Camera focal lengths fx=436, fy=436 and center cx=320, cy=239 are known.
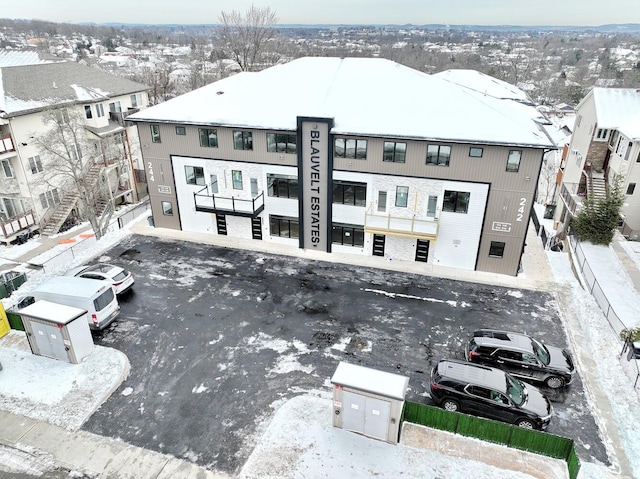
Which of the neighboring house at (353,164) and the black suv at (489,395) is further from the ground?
the neighboring house at (353,164)

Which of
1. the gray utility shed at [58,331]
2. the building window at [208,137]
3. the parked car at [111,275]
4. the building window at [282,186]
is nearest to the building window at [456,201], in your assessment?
the building window at [282,186]

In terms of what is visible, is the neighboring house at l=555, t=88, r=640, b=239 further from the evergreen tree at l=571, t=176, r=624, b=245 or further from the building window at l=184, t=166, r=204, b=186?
the building window at l=184, t=166, r=204, b=186

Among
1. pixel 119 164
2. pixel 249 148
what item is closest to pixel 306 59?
pixel 249 148

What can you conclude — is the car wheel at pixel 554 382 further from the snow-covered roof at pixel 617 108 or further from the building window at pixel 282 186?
the snow-covered roof at pixel 617 108

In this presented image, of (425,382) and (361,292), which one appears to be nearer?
(425,382)

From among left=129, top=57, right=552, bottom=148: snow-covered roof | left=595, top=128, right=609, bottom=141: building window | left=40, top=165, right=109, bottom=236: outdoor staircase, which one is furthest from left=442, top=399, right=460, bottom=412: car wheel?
left=40, top=165, right=109, bottom=236: outdoor staircase

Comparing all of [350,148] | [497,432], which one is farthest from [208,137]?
[497,432]

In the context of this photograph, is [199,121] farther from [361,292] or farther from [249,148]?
[361,292]
